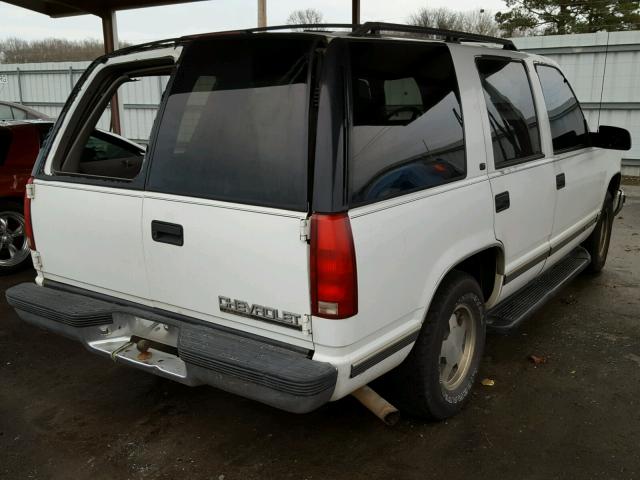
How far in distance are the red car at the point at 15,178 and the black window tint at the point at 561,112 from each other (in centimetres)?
394

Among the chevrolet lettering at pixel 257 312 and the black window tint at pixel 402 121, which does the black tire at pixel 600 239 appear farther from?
the chevrolet lettering at pixel 257 312

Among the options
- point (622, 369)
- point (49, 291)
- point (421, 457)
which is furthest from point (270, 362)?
point (622, 369)

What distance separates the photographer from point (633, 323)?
15.0 ft

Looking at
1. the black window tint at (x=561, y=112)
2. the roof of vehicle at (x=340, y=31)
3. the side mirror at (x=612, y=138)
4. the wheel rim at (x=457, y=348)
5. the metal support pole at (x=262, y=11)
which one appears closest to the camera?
the roof of vehicle at (x=340, y=31)

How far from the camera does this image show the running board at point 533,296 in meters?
3.61

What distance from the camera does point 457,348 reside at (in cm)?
323

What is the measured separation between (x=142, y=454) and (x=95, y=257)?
102 cm

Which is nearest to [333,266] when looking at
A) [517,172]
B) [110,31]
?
[517,172]

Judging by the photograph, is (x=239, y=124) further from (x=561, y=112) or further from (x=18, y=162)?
(x=18, y=162)

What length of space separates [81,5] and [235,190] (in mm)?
8454

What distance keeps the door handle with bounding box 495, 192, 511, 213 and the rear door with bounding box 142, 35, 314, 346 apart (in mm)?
1370

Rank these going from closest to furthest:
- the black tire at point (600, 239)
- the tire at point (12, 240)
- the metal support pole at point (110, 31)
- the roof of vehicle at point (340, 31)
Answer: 1. the roof of vehicle at point (340, 31)
2. the black tire at point (600, 239)
3. the tire at point (12, 240)
4. the metal support pole at point (110, 31)

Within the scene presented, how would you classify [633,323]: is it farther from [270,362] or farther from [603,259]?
[270,362]

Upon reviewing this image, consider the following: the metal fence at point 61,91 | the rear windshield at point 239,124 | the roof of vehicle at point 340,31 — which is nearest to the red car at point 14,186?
the roof of vehicle at point 340,31
